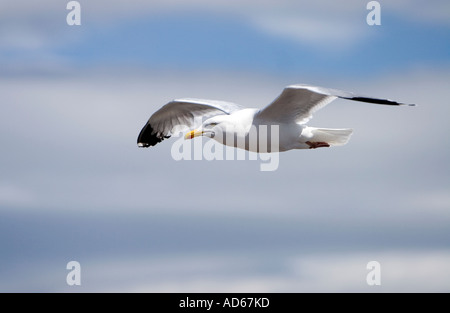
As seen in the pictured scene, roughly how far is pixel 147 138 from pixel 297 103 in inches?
132

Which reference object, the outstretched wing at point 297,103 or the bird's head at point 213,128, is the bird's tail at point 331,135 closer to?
the outstretched wing at point 297,103

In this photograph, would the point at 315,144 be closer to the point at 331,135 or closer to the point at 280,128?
the point at 331,135

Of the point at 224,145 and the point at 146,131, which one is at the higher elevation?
the point at 146,131

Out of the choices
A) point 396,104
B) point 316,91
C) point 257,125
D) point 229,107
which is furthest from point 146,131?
point 396,104

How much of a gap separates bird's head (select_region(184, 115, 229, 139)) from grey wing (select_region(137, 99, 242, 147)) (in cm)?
113

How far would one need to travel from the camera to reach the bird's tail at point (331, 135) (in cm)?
958

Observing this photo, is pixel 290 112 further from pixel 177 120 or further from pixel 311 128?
pixel 177 120

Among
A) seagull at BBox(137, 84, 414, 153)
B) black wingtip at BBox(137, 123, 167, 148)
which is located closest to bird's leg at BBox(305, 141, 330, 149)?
seagull at BBox(137, 84, 414, 153)

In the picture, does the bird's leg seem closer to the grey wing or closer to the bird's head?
the bird's head

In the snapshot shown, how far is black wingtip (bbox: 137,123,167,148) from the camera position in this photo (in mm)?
12113

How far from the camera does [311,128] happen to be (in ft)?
31.4

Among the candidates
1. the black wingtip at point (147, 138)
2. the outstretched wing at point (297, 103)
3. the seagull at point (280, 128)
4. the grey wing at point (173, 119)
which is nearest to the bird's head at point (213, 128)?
the seagull at point (280, 128)

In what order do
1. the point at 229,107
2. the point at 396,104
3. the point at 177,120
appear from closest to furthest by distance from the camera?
1. the point at 396,104
2. the point at 229,107
3. the point at 177,120

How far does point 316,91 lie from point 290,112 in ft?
2.54
